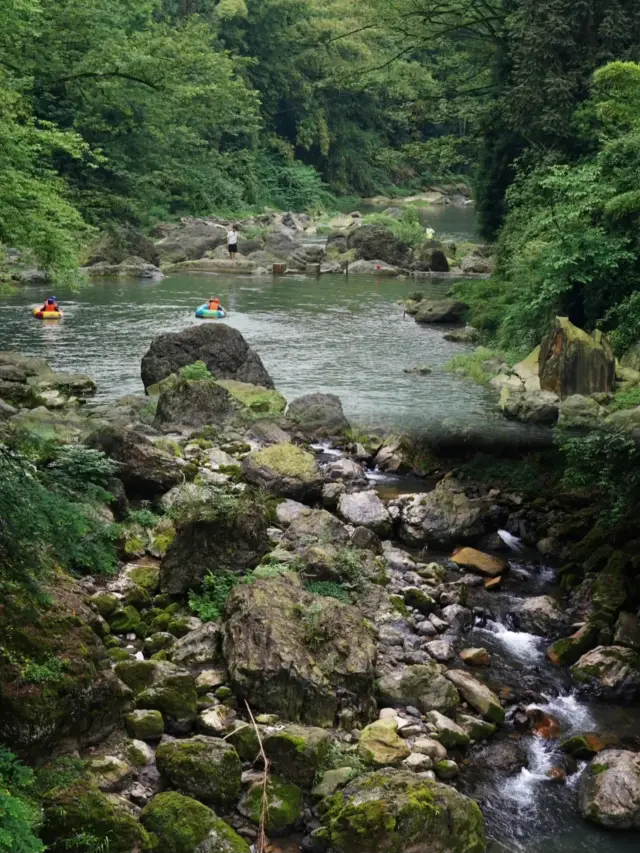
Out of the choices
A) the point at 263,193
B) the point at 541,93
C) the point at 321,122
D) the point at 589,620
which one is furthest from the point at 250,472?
the point at 321,122

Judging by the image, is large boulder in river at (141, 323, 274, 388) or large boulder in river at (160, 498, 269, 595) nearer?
large boulder in river at (160, 498, 269, 595)

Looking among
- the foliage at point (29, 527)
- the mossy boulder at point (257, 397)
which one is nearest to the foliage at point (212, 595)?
Result: the foliage at point (29, 527)

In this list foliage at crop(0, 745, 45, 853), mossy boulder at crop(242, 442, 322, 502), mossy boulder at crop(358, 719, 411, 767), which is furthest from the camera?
mossy boulder at crop(242, 442, 322, 502)

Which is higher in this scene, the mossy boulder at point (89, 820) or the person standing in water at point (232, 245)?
the person standing in water at point (232, 245)

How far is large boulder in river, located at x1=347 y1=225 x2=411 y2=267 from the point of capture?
1516 inches

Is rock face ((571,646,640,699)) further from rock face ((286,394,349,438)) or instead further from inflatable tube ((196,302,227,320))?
inflatable tube ((196,302,227,320))

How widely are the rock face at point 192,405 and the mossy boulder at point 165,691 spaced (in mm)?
8215

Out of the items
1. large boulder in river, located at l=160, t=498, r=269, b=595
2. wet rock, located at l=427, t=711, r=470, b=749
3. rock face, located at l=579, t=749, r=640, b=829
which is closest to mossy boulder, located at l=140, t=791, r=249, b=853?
wet rock, located at l=427, t=711, r=470, b=749

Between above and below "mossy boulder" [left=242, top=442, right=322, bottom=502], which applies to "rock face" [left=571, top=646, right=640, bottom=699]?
below

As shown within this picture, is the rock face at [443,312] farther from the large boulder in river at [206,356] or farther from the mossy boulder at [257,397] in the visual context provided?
the mossy boulder at [257,397]

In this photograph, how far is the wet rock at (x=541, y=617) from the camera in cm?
1040

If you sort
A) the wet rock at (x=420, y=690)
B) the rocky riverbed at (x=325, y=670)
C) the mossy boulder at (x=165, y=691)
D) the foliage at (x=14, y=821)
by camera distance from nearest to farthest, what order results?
the foliage at (x=14, y=821) < the rocky riverbed at (x=325, y=670) < the mossy boulder at (x=165, y=691) < the wet rock at (x=420, y=690)

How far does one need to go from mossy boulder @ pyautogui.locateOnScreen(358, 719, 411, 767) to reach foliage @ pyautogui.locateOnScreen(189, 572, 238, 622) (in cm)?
211

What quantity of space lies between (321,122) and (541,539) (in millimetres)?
55668
